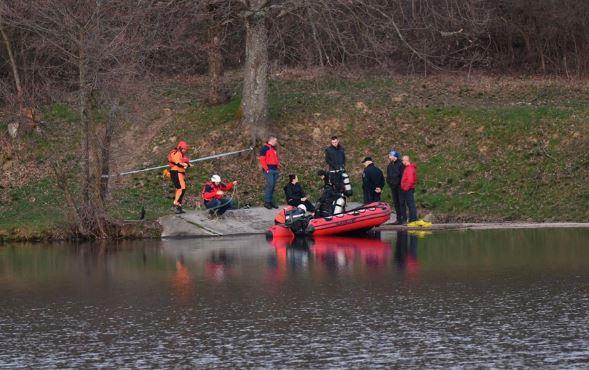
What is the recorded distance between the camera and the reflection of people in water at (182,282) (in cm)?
2112

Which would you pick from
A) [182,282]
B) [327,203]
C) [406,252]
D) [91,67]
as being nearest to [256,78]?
[91,67]

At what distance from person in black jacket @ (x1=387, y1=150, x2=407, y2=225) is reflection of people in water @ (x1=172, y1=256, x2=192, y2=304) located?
7.44 meters

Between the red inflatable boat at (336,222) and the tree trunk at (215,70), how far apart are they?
11.5 metres

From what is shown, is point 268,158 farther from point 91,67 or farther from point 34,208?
point 34,208

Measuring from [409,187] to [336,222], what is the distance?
2.32m

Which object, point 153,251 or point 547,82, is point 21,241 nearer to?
point 153,251

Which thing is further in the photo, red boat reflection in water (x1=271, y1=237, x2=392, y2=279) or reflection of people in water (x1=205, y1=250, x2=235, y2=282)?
red boat reflection in water (x1=271, y1=237, x2=392, y2=279)

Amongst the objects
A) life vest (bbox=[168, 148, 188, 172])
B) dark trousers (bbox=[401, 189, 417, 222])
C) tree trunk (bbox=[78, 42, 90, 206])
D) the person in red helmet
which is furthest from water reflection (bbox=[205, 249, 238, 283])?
dark trousers (bbox=[401, 189, 417, 222])

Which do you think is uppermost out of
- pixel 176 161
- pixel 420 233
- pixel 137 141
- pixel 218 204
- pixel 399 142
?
pixel 137 141

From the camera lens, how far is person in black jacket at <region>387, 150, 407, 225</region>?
31.4 metres

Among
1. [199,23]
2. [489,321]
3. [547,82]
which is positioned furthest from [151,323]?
[547,82]

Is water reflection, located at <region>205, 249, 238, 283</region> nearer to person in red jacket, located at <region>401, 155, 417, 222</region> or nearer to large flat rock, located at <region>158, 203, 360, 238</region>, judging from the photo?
large flat rock, located at <region>158, 203, 360, 238</region>

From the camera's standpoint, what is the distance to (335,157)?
32.6 meters

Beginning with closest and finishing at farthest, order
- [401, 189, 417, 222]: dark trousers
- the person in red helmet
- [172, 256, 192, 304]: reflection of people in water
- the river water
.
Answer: the river water, [172, 256, 192, 304]: reflection of people in water, [401, 189, 417, 222]: dark trousers, the person in red helmet
